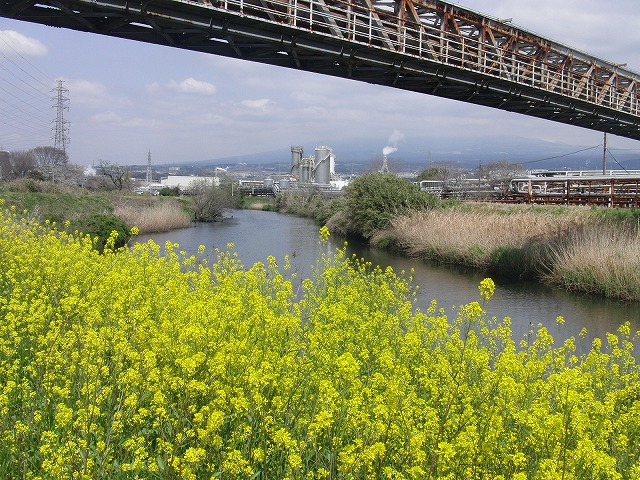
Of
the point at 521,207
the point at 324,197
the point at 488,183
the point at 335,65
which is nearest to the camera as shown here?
the point at 335,65

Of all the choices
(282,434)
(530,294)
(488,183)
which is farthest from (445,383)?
(488,183)

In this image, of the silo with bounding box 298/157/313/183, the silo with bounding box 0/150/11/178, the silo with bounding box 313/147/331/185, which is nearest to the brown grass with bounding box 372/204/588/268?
the silo with bounding box 0/150/11/178

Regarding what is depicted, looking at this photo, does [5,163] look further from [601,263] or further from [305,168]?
[601,263]

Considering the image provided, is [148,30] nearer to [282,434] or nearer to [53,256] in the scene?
[53,256]

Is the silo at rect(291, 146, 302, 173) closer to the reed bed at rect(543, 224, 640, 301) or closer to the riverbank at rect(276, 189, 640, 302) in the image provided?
the riverbank at rect(276, 189, 640, 302)

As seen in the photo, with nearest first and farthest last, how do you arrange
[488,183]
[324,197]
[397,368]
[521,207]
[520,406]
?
[397,368] → [520,406] → [521,207] → [488,183] → [324,197]

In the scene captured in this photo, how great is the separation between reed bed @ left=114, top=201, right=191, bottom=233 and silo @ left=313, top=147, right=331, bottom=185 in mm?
54842

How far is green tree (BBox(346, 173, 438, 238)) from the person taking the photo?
29.3m

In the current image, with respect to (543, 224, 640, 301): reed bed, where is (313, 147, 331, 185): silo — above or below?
above

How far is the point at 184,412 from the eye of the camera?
3.11 metres

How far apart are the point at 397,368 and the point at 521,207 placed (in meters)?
23.7

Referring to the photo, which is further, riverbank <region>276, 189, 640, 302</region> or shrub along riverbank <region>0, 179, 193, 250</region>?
shrub along riverbank <region>0, 179, 193, 250</region>

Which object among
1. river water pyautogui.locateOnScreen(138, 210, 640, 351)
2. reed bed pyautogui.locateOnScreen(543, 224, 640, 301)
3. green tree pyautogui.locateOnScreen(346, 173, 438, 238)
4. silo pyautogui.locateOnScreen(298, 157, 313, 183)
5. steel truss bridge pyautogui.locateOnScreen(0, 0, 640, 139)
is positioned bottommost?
river water pyautogui.locateOnScreen(138, 210, 640, 351)

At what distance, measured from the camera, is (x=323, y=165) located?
93.1m
